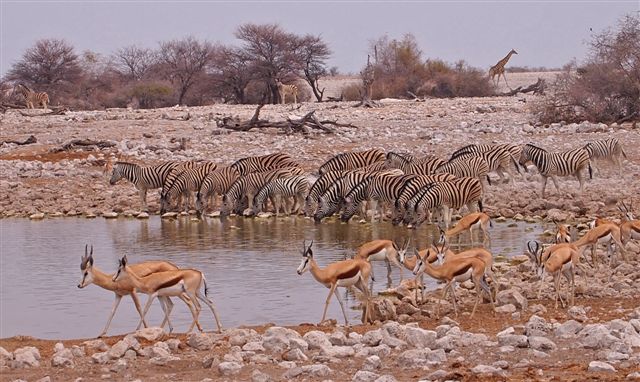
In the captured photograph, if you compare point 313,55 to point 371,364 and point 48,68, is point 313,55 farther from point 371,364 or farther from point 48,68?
point 371,364

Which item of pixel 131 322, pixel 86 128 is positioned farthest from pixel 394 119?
pixel 131 322

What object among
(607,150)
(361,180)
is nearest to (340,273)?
(361,180)

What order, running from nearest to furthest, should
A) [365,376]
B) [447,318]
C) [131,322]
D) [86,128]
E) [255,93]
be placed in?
1. [365,376]
2. [447,318]
3. [131,322]
4. [86,128]
5. [255,93]

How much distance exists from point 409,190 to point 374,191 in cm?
70

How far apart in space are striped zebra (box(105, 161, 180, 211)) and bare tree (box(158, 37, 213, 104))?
24.9 meters

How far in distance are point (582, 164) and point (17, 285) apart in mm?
10885

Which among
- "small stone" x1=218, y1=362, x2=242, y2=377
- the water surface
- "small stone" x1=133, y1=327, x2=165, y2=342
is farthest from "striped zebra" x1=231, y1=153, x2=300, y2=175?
"small stone" x1=218, y1=362, x2=242, y2=377

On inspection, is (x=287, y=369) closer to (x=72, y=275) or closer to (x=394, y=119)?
(x=72, y=275)

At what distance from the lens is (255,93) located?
45844 millimetres

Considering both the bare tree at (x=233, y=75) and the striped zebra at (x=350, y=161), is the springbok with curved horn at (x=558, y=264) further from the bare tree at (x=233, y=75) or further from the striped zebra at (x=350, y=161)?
the bare tree at (x=233, y=75)

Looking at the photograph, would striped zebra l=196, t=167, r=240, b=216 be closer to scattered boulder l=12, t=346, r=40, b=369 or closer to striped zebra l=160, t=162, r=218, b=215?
striped zebra l=160, t=162, r=218, b=215

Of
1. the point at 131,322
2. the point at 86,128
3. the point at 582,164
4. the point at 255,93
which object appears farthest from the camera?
the point at 255,93

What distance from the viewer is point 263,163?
72.3ft

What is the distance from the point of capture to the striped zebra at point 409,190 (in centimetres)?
1816
